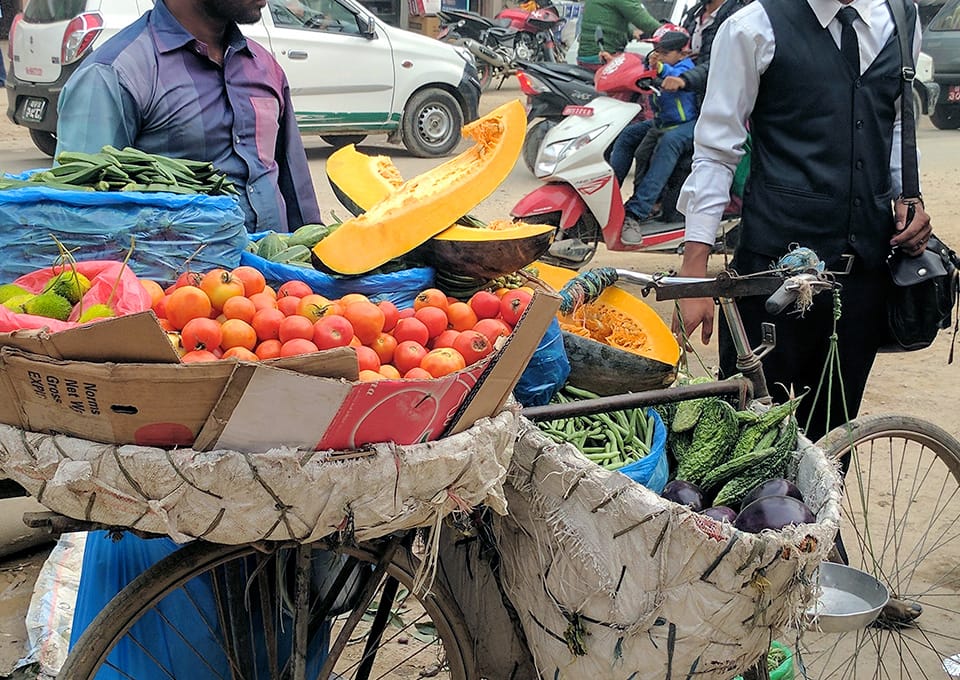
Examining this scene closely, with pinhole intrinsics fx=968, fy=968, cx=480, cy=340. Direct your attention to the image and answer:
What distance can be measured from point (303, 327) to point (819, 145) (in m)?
1.89

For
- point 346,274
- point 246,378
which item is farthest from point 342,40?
point 246,378

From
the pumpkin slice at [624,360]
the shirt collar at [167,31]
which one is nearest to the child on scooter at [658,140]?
the pumpkin slice at [624,360]

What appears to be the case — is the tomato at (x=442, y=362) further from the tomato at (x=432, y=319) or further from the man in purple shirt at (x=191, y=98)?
the man in purple shirt at (x=191, y=98)

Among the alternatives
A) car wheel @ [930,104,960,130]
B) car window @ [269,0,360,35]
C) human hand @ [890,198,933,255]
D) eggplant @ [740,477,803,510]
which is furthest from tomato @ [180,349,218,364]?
car wheel @ [930,104,960,130]

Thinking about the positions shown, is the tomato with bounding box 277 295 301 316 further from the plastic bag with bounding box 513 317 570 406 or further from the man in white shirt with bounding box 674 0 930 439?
the man in white shirt with bounding box 674 0 930 439

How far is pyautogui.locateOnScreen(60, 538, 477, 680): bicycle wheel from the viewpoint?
189 cm

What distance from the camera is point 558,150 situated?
6672mm

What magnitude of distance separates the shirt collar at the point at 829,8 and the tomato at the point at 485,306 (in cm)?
150

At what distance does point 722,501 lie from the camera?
2.29 metres

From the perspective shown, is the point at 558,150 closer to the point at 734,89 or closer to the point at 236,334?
the point at 734,89

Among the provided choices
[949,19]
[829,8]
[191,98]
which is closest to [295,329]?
[191,98]

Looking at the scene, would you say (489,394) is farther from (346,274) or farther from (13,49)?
(13,49)

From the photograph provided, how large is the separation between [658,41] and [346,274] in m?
5.91

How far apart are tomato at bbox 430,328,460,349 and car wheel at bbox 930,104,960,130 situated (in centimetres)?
1572
